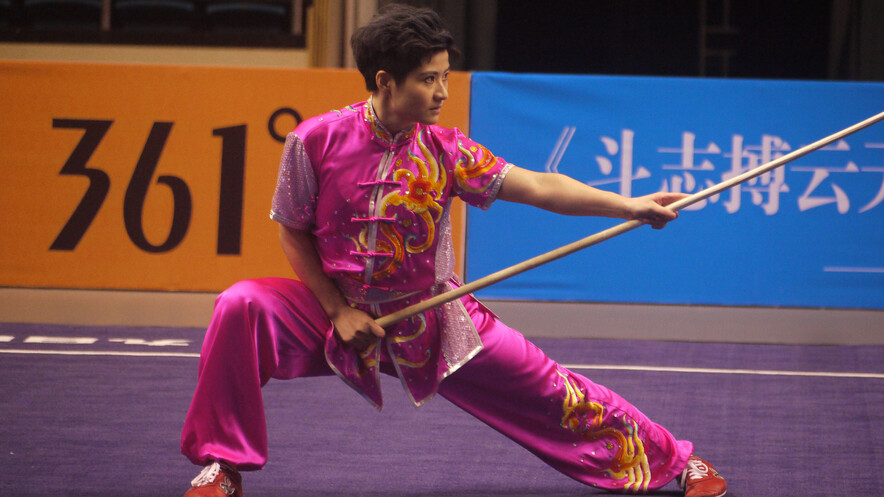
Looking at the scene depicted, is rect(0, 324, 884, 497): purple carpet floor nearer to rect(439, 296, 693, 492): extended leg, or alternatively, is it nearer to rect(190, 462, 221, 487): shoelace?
rect(439, 296, 693, 492): extended leg

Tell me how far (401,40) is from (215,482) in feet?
3.35

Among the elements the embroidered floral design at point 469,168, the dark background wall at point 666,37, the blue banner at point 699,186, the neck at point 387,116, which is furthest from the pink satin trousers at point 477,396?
the dark background wall at point 666,37

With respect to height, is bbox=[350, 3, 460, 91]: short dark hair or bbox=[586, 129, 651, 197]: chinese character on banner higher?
bbox=[350, 3, 460, 91]: short dark hair

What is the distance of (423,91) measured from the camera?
2.25 metres

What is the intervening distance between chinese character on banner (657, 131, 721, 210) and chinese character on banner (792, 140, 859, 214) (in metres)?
0.38

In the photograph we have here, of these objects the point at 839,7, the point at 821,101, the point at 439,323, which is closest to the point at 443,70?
the point at 439,323

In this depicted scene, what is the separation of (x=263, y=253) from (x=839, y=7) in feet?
15.8

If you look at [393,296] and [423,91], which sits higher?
[423,91]

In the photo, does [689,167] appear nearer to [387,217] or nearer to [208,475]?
[387,217]

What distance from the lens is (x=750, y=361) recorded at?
4.27 m

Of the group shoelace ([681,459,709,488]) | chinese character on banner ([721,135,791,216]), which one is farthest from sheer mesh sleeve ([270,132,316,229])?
chinese character on banner ([721,135,791,216])

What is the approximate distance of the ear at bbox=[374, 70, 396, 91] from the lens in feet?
7.50

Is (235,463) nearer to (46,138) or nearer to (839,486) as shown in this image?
(839,486)

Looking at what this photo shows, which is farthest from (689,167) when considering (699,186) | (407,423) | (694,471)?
(694,471)
